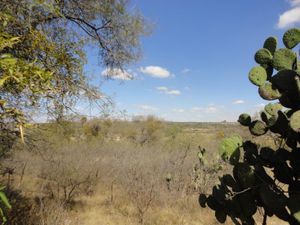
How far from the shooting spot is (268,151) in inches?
108

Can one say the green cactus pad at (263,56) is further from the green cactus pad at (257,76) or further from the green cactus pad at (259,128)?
the green cactus pad at (259,128)

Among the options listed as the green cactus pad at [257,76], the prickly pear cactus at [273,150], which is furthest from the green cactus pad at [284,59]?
the green cactus pad at [257,76]

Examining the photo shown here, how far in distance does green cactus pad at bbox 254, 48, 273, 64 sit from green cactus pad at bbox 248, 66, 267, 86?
0.19 metres

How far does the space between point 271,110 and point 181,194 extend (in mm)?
8084

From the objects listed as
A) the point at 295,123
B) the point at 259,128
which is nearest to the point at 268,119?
the point at 259,128

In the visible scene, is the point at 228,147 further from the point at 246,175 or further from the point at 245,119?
the point at 246,175

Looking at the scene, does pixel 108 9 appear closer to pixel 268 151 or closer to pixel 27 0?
pixel 27 0

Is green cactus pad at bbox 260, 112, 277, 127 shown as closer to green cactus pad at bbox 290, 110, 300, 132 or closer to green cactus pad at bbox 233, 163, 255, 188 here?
green cactus pad at bbox 233, 163, 255, 188

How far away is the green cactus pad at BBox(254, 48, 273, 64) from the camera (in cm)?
278

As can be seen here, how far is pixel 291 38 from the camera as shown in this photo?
101 inches

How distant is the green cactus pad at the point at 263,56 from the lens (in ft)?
9.11

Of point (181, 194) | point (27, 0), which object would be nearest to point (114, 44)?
point (27, 0)

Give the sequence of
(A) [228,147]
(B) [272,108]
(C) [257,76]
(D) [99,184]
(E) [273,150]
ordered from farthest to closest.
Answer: (D) [99,184]
(A) [228,147]
(B) [272,108]
(E) [273,150]
(C) [257,76]

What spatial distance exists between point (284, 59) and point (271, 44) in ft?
1.06
